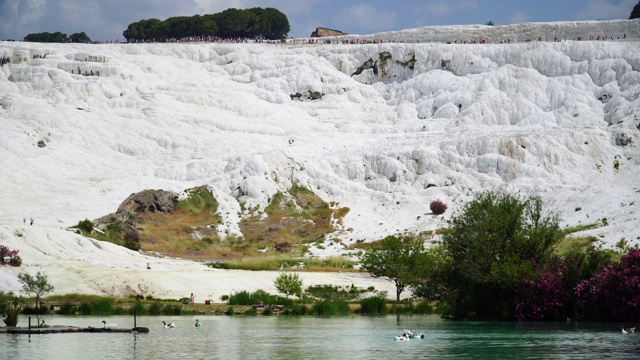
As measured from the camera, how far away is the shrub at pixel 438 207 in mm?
85125

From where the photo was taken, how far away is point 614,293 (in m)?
42.9

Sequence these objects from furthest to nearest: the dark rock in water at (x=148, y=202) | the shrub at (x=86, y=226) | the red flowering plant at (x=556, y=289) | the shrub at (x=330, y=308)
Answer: the dark rock in water at (x=148, y=202), the shrub at (x=86, y=226), the shrub at (x=330, y=308), the red flowering plant at (x=556, y=289)

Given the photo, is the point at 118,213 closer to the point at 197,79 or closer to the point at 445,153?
the point at 445,153

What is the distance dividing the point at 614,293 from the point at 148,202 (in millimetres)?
47507

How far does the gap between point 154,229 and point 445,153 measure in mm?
28822

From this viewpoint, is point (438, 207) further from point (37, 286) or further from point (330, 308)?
point (37, 286)

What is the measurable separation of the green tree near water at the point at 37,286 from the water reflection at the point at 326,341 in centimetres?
344

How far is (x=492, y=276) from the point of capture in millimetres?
45125

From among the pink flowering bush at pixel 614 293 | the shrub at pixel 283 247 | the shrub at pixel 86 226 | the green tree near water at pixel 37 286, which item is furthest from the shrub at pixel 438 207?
the green tree near water at pixel 37 286

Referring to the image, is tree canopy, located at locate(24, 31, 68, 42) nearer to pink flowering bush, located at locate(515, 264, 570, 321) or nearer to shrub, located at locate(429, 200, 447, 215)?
shrub, located at locate(429, 200, 447, 215)

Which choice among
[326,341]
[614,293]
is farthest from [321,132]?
[326,341]

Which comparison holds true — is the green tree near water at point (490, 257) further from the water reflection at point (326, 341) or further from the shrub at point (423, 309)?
the shrub at point (423, 309)

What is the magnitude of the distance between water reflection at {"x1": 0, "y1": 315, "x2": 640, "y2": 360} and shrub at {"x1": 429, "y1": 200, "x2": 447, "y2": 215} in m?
39.5

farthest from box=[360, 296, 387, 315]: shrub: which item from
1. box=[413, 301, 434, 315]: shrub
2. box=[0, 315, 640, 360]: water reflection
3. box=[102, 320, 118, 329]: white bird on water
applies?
box=[102, 320, 118, 329]: white bird on water
